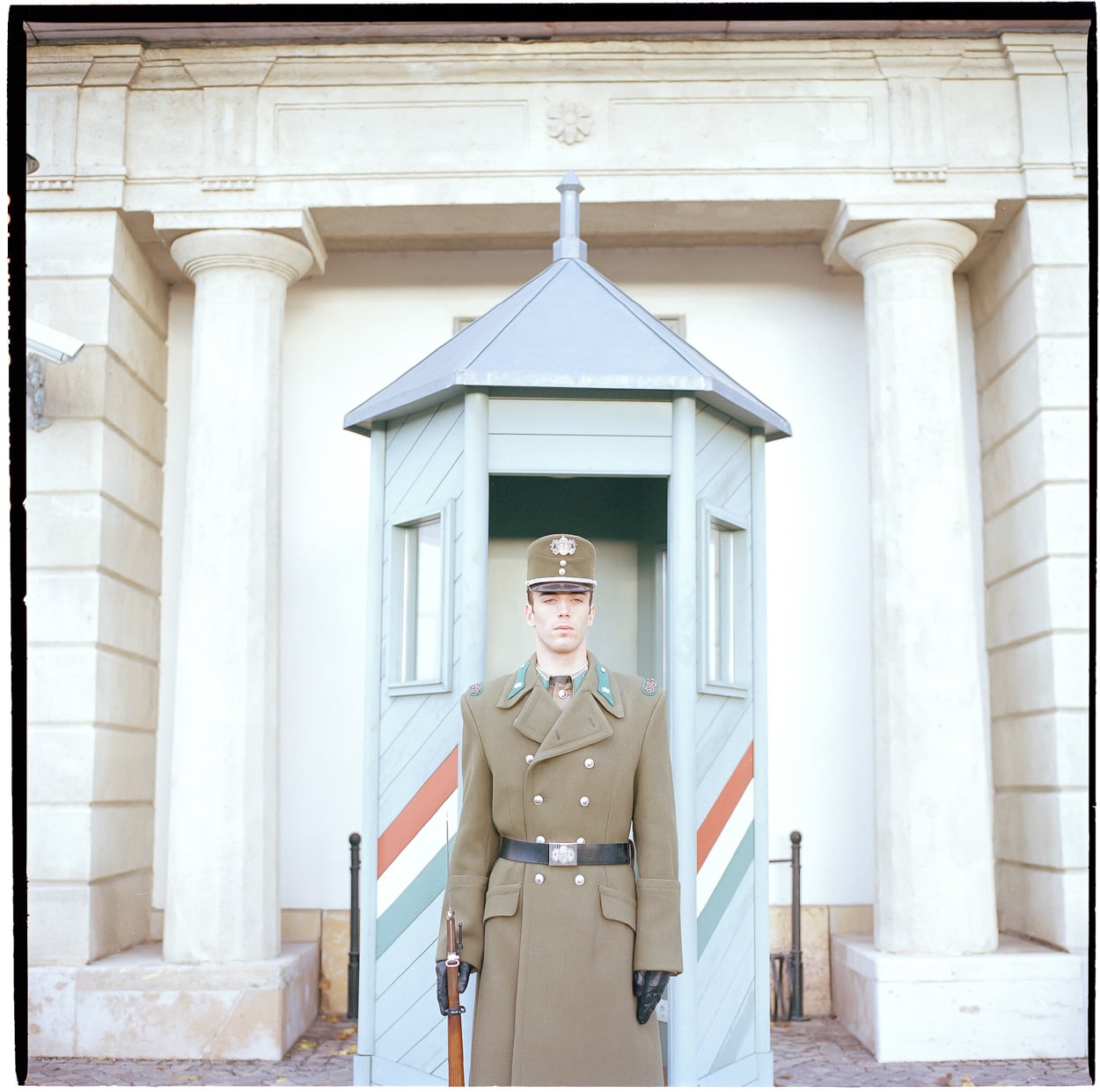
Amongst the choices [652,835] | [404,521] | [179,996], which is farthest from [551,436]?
[179,996]

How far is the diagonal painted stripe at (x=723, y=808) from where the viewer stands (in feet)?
16.2

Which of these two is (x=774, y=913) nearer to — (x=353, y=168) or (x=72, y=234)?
(x=353, y=168)

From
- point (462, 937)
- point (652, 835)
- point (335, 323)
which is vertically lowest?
point (462, 937)

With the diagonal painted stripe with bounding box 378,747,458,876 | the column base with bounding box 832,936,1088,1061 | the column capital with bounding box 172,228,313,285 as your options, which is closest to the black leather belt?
the diagonal painted stripe with bounding box 378,747,458,876

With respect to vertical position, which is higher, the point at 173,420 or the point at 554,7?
the point at 554,7

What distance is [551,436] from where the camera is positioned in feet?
15.8

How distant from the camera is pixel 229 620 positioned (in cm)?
710

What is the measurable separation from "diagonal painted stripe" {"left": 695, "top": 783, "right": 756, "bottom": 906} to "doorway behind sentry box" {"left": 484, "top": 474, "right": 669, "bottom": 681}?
117 cm

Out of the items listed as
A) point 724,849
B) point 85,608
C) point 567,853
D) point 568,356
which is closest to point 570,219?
point 568,356

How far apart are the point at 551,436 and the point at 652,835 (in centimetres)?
151

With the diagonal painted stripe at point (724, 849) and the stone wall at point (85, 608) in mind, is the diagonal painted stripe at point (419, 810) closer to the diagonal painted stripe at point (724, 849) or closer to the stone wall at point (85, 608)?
the diagonal painted stripe at point (724, 849)

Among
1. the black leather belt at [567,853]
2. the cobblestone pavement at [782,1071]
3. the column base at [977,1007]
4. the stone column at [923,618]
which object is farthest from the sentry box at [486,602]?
the stone column at [923,618]

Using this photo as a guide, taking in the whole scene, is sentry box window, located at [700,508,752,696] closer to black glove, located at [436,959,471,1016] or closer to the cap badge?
the cap badge

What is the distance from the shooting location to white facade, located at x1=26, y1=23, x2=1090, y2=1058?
6.95 metres
